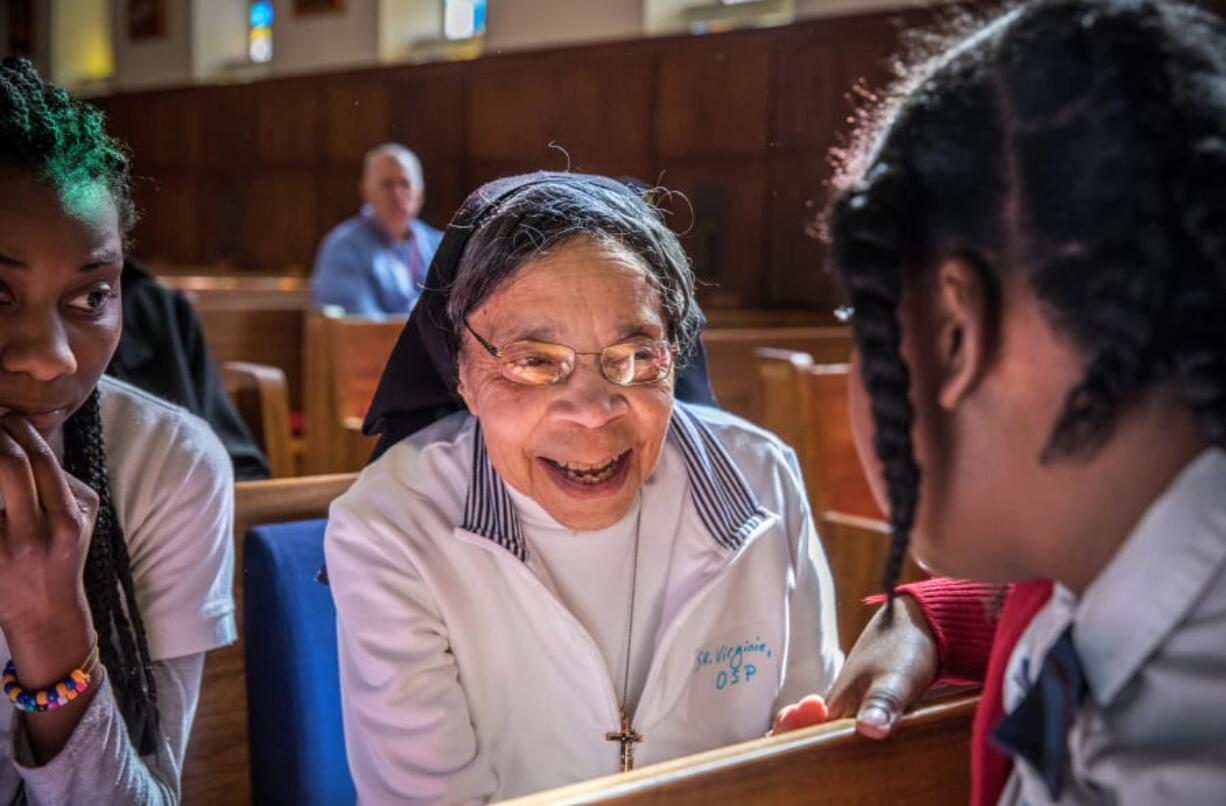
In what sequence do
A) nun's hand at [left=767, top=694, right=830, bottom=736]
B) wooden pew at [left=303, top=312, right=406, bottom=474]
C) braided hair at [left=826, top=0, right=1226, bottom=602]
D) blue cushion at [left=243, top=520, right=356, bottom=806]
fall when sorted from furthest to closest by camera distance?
wooden pew at [left=303, top=312, right=406, bottom=474] < blue cushion at [left=243, top=520, right=356, bottom=806] < nun's hand at [left=767, top=694, right=830, bottom=736] < braided hair at [left=826, top=0, right=1226, bottom=602]

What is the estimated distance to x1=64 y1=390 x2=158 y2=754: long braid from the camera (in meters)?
1.39

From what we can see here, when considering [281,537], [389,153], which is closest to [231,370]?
[281,537]

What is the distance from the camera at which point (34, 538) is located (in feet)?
3.82

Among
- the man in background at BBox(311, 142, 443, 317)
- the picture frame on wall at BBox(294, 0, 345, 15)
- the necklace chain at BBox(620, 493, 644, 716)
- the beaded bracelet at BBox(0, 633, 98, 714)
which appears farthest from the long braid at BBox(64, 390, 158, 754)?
the picture frame on wall at BBox(294, 0, 345, 15)

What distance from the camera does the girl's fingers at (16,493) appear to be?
1.14m

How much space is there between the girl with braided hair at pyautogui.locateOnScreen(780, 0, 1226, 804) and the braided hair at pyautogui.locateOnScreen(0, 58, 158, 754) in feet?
2.65

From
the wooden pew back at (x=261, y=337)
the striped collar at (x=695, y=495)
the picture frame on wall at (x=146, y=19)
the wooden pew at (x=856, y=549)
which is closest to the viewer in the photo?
the striped collar at (x=695, y=495)

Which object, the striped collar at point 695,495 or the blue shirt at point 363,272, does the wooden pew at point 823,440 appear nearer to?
the striped collar at point 695,495

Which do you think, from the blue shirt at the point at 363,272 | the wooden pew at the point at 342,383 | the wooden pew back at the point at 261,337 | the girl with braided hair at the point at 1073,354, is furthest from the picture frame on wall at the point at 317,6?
the girl with braided hair at the point at 1073,354

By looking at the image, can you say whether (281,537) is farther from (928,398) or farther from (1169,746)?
(1169,746)

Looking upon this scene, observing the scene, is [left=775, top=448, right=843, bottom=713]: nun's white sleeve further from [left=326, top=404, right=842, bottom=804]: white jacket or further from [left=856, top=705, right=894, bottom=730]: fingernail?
[left=856, top=705, right=894, bottom=730]: fingernail

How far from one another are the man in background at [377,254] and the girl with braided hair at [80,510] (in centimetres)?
429

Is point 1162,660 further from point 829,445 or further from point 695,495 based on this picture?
point 829,445

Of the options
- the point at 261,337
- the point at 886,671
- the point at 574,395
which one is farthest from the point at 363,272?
the point at 886,671
